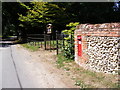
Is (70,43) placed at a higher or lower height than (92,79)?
higher

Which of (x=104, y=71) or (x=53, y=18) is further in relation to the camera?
(x=53, y=18)

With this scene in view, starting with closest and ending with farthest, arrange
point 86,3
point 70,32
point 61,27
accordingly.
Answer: point 70,32 → point 86,3 → point 61,27

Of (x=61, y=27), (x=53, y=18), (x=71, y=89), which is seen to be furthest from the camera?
(x=61, y=27)

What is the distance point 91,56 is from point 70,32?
238cm

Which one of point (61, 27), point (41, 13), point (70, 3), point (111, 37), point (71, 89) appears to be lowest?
point (71, 89)

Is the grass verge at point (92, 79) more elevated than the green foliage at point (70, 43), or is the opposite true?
the green foliage at point (70, 43)

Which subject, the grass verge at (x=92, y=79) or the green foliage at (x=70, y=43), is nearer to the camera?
the grass verge at (x=92, y=79)

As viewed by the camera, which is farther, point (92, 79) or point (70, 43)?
point (70, 43)

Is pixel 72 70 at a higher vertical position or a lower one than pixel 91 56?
lower

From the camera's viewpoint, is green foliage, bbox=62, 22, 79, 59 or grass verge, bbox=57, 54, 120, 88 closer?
grass verge, bbox=57, 54, 120, 88

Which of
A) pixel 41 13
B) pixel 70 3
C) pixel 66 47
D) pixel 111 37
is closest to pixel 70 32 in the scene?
pixel 66 47

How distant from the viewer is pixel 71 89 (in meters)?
3.83

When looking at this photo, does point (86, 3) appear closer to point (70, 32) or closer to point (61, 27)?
point (61, 27)

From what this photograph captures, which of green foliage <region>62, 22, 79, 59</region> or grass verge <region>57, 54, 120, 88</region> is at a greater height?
green foliage <region>62, 22, 79, 59</region>
